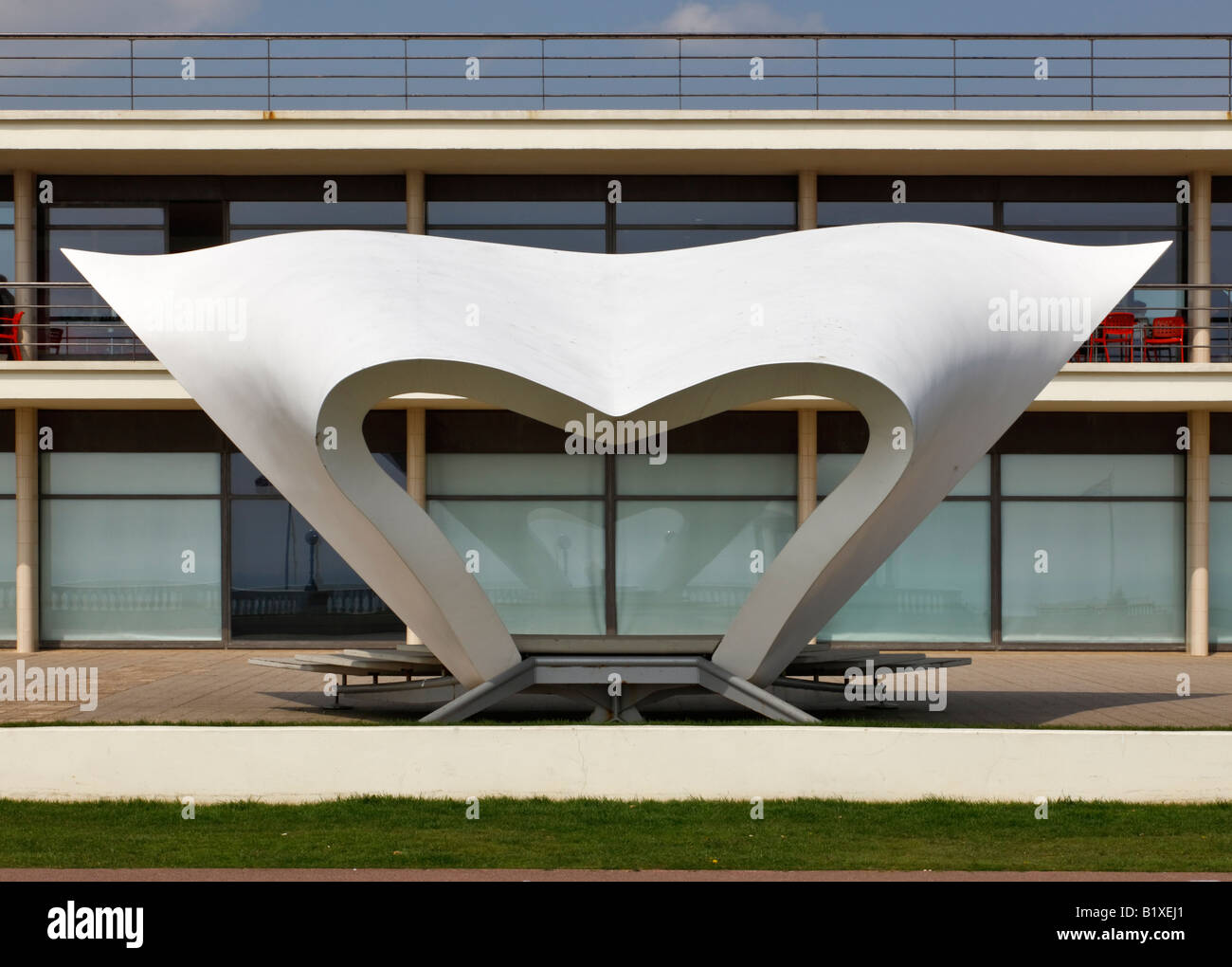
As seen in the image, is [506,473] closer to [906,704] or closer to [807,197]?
[807,197]

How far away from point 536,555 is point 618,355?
9.73 meters

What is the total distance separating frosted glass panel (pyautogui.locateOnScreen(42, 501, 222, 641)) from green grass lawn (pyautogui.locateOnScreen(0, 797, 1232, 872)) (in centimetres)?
1133

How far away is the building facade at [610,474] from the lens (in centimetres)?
1956

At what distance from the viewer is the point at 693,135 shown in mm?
18719

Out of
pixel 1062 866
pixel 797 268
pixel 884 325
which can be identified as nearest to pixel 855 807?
pixel 1062 866

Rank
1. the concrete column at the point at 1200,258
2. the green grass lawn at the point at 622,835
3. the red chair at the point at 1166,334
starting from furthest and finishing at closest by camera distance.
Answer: the concrete column at the point at 1200,258 < the red chair at the point at 1166,334 < the green grass lawn at the point at 622,835

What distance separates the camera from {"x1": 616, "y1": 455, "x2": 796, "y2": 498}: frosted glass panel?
19.6 meters

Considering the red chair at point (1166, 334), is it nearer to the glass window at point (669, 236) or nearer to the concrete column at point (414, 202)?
the glass window at point (669, 236)

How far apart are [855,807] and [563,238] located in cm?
1272

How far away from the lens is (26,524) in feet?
63.7

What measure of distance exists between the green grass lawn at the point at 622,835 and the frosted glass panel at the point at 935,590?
11.0 meters

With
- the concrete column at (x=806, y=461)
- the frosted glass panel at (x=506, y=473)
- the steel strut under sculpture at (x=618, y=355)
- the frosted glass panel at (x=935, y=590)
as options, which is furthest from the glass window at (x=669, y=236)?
the steel strut under sculpture at (x=618, y=355)

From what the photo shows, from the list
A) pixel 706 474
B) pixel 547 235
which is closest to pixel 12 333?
pixel 547 235

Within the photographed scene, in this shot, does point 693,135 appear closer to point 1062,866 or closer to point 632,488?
point 632,488
